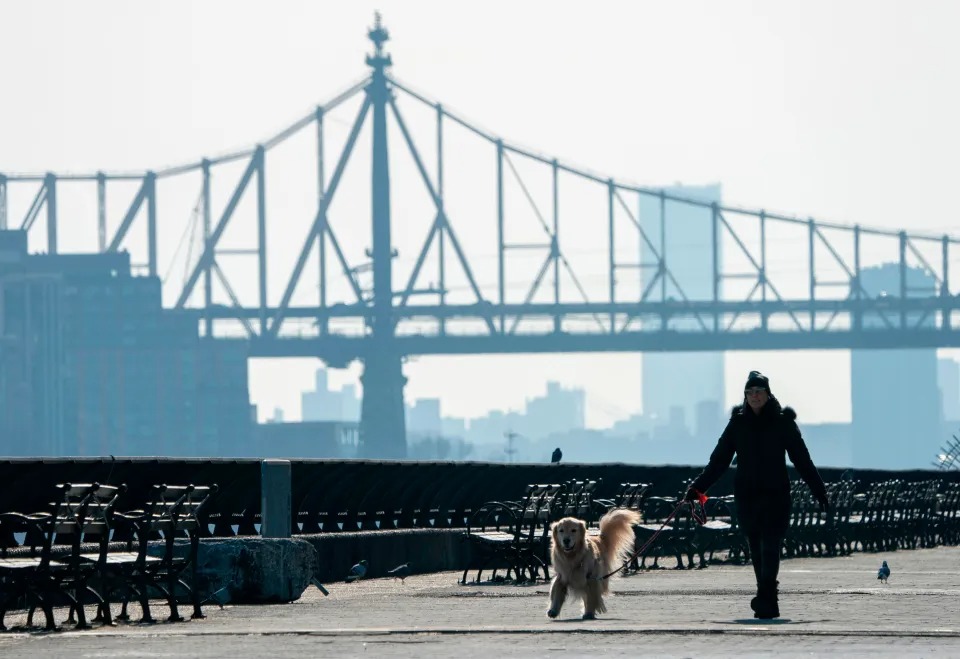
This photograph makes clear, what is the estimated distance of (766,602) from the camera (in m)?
12.7

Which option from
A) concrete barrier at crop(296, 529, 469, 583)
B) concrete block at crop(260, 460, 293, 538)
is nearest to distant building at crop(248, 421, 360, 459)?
concrete barrier at crop(296, 529, 469, 583)

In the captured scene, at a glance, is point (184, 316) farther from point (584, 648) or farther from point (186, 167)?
point (584, 648)

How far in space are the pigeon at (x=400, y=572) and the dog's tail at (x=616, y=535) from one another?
539cm

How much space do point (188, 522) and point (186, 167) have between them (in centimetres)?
12594

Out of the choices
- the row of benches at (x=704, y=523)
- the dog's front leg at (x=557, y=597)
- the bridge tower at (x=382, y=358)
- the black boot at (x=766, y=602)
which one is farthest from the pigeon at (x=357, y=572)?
the bridge tower at (x=382, y=358)

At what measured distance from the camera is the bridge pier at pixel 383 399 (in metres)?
126

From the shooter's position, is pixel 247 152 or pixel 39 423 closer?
pixel 247 152

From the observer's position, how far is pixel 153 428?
185125mm

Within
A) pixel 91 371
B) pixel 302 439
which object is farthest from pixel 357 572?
pixel 302 439

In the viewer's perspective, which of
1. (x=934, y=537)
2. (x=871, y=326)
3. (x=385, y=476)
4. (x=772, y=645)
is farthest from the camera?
(x=871, y=326)

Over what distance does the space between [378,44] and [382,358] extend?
1985cm

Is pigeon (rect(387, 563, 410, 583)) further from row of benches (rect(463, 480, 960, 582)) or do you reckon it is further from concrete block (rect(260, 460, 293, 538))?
concrete block (rect(260, 460, 293, 538))

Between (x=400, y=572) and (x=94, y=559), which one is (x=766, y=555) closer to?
(x=94, y=559)

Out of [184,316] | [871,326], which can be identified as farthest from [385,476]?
[184,316]
